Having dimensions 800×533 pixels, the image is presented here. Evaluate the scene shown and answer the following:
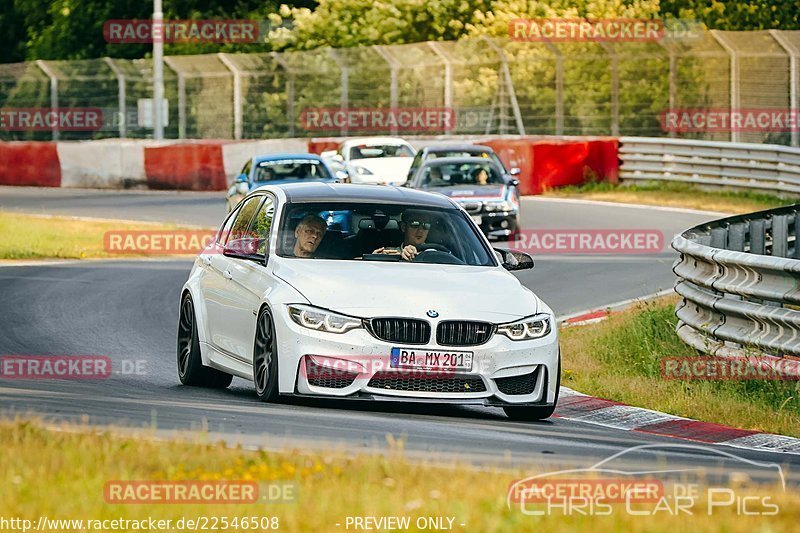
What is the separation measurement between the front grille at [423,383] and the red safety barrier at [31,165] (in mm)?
33101

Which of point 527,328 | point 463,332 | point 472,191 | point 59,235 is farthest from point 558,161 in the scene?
point 463,332

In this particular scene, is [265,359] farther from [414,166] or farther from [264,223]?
[414,166]

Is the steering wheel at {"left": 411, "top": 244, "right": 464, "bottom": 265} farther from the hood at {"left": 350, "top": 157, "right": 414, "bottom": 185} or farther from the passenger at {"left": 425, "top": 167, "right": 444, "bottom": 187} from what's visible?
the hood at {"left": 350, "top": 157, "right": 414, "bottom": 185}

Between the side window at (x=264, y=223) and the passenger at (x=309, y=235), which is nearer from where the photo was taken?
the passenger at (x=309, y=235)

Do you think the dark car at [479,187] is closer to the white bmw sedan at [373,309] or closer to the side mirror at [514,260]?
the side mirror at [514,260]

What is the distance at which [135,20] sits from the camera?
62.4 metres

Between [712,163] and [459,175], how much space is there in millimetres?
10345

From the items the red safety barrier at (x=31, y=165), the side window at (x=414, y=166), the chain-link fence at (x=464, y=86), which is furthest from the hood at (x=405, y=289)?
the red safety barrier at (x=31, y=165)

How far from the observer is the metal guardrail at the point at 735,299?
11625mm

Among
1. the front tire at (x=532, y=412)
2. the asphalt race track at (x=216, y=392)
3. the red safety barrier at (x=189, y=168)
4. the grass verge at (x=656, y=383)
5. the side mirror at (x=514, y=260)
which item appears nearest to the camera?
the asphalt race track at (x=216, y=392)

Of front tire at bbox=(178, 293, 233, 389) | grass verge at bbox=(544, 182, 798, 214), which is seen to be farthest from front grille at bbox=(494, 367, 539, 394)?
grass verge at bbox=(544, 182, 798, 214)

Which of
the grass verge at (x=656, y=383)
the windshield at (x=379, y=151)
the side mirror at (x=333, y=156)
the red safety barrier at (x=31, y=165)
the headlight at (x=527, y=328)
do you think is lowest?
the red safety barrier at (x=31, y=165)

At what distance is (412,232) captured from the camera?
11492mm

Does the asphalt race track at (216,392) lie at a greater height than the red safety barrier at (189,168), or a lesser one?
greater
